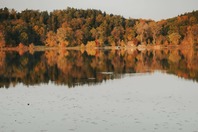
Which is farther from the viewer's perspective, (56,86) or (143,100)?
(56,86)

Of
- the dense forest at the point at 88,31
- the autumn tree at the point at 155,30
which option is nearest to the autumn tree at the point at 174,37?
the dense forest at the point at 88,31

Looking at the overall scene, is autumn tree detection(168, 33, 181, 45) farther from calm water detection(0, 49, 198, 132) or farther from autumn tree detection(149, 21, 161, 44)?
calm water detection(0, 49, 198, 132)

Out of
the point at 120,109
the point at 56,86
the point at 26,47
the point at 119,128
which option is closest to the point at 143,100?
the point at 120,109

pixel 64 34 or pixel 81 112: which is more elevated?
pixel 64 34

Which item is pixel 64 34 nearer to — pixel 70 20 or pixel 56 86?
pixel 70 20

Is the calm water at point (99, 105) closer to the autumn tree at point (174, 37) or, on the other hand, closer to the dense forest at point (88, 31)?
the dense forest at point (88, 31)

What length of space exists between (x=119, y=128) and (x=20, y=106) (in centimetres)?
661

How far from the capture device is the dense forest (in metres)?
109

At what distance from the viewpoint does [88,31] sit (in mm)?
125625

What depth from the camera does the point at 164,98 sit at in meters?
20.5

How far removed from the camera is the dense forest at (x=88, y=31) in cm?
10912

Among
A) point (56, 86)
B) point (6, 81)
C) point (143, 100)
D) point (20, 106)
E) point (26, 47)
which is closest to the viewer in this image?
point (20, 106)

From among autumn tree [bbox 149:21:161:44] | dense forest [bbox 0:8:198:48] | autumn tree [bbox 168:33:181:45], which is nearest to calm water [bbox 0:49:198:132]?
dense forest [bbox 0:8:198:48]

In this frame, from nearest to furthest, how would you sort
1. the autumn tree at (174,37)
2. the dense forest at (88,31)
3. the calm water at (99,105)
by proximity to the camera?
the calm water at (99,105)
the dense forest at (88,31)
the autumn tree at (174,37)
